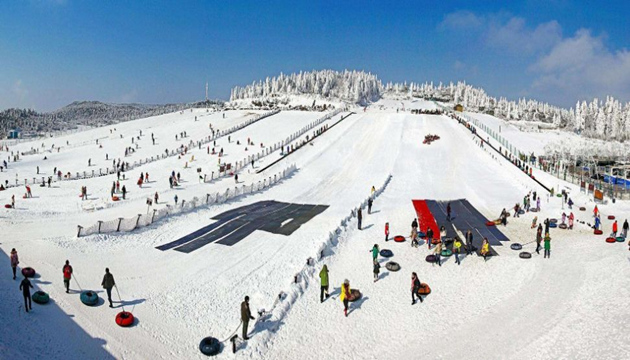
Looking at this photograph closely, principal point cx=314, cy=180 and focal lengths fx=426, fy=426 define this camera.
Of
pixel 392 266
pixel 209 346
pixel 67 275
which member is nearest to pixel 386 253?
pixel 392 266

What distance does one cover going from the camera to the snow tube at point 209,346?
40.3 ft

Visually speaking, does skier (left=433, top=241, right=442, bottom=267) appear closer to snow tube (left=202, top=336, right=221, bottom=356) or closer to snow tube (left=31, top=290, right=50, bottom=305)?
snow tube (left=202, top=336, right=221, bottom=356)

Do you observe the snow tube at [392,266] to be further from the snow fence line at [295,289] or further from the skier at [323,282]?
the skier at [323,282]

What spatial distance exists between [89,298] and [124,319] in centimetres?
193

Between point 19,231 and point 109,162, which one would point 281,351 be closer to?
point 19,231

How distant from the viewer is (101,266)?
18.4 meters

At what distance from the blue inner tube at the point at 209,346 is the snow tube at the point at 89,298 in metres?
4.49

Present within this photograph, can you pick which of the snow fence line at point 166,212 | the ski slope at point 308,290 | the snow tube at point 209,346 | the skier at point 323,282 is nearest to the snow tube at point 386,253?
the ski slope at point 308,290

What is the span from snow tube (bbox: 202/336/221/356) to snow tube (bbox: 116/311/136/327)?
2629mm

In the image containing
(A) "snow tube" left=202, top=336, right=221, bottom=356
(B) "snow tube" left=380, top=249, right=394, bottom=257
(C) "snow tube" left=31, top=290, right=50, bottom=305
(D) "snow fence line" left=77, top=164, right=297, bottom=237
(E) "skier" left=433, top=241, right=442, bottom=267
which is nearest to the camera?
(A) "snow tube" left=202, top=336, right=221, bottom=356

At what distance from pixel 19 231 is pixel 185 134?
173 ft

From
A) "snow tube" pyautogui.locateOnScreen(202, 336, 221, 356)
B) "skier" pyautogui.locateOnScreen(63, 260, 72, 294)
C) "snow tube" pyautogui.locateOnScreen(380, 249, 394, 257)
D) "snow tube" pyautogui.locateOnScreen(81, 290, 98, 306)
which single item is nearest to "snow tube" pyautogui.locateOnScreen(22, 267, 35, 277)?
"skier" pyautogui.locateOnScreen(63, 260, 72, 294)

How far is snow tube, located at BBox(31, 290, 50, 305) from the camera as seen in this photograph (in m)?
13.7

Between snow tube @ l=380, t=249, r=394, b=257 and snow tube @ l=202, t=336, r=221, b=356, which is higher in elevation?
snow tube @ l=380, t=249, r=394, b=257
